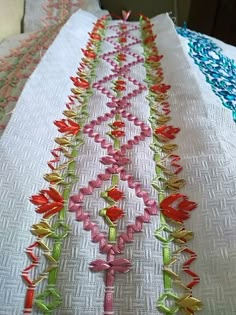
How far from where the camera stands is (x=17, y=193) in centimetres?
42

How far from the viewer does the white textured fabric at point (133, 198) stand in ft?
1.16

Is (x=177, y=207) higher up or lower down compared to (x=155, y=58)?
lower down

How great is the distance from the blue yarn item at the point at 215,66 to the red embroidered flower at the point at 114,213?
0.27 m

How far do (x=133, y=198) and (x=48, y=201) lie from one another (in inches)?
3.9

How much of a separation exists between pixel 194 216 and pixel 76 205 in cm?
13

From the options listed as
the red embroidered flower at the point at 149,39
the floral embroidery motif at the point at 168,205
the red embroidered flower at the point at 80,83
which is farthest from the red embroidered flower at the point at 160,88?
the red embroidered flower at the point at 149,39

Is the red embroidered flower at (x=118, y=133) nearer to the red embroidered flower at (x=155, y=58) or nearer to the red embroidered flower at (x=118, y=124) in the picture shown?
the red embroidered flower at (x=118, y=124)

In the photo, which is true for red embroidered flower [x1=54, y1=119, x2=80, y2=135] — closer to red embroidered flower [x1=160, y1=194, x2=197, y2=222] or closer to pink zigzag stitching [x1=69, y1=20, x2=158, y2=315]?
pink zigzag stitching [x1=69, y1=20, x2=158, y2=315]

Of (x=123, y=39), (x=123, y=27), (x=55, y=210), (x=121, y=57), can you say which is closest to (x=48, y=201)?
(x=55, y=210)

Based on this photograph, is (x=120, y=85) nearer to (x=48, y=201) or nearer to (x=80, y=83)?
(x=80, y=83)

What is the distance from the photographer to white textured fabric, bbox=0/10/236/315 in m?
0.35

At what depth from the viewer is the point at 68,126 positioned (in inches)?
22.3

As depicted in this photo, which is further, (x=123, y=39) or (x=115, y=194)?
(x=123, y=39)

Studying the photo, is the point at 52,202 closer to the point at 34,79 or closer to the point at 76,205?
the point at 76,205
